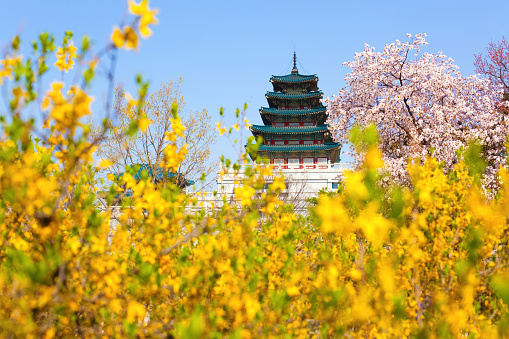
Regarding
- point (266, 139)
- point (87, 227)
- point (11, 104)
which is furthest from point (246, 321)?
point (266, 139)

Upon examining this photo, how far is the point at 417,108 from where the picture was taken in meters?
17.2

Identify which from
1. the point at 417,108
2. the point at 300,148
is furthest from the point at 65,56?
the point at 300,148

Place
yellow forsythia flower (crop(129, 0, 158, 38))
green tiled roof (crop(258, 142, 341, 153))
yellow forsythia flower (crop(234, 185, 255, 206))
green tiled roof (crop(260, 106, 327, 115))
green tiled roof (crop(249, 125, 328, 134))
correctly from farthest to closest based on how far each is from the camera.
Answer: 1. green tiled roof (crop(260, 106, 327, 115))
2. green tiled roof (crop(249, 125, 328, 134))
3. green tiled roof (crop(258, 142, 341, 153))
4. yellow forsythia flower (crop(234, 185, 255, 206))
5. yellow forsythia flower (crop(129, 0, 158, 38))

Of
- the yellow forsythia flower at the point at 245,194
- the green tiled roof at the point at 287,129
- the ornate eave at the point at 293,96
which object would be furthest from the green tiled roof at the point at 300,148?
the yellow forsythia flower at the point at 245,194

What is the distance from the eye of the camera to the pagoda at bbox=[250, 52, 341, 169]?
41312 millimetres

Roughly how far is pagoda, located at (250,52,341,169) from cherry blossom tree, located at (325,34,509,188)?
19994mm

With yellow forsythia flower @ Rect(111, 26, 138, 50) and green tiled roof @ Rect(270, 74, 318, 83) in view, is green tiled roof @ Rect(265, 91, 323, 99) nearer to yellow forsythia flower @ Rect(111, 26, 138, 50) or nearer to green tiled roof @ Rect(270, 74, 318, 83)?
green tiled roof @ Rect(270, 74, 318, 83)

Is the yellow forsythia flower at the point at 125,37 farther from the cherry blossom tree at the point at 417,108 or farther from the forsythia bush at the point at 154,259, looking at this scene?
the cherry blossom tree at the point at 417,108

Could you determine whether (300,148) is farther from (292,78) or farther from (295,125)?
(292,78)

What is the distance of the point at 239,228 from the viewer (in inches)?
147

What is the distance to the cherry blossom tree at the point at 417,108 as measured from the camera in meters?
16.7

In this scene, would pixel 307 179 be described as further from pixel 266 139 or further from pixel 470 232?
pixel 470 232

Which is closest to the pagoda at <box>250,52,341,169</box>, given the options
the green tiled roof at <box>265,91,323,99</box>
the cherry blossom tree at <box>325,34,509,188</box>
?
the green tiled roof at <box>265,91,323,99</box>

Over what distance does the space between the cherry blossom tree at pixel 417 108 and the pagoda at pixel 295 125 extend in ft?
65.6
